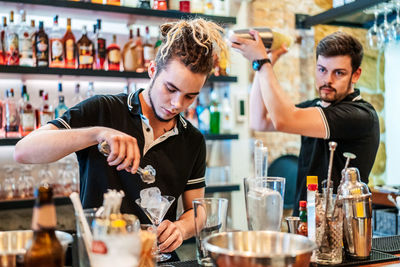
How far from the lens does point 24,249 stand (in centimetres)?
94

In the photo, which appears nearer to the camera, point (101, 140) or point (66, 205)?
point (101, 140)

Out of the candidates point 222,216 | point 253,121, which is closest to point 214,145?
point 253,121

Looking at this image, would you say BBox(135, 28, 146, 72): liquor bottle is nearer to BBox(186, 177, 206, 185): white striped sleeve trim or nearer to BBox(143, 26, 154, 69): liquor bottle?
BBox(143, 26, 154, 69): liquor bottle

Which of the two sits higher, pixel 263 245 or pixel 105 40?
pixel 105 40

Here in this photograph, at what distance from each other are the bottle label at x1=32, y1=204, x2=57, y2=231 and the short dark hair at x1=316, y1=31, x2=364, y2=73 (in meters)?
1.67

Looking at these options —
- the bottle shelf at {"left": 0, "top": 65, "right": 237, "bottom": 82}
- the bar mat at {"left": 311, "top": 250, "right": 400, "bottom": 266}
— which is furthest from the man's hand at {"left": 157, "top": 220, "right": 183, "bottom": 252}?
the bottle shelf at {"left": 0, "top": 65, "right": 237, "bottom": 82}

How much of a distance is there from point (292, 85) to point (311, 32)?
46cm

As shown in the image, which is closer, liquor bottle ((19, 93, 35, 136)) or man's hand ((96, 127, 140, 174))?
man's hand ((96, 127, 140, 174))

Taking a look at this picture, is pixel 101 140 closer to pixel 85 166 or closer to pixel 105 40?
pixel 85 166

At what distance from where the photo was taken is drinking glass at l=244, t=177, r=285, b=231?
133 centimetres

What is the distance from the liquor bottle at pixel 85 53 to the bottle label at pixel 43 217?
2183 millimetres

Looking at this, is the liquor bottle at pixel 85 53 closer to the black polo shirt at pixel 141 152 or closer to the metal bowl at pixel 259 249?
the black polo shirt at pixel 141 152

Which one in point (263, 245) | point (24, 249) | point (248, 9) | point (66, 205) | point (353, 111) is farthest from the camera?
point (248, 9)

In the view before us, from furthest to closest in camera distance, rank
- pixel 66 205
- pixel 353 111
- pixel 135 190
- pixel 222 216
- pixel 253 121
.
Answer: pixel 66 205 < pixel 253 121 < pixel 353 111 < pixel 135 190 < pixel 222 216
